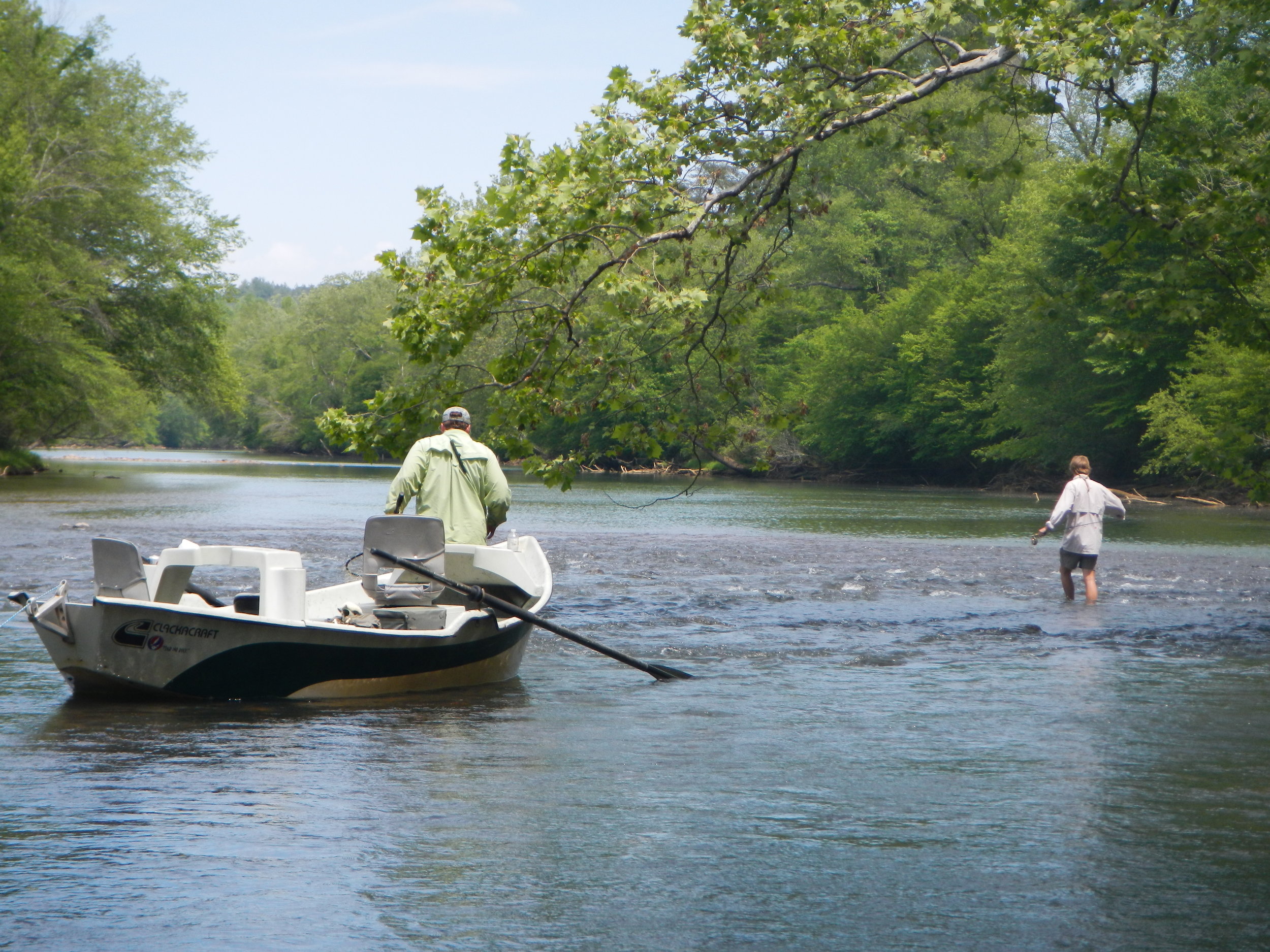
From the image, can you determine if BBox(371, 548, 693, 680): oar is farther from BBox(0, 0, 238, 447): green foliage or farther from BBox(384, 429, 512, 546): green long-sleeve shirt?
BBox(0, 0, 238, 447): green foliage

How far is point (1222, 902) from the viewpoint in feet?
17.5

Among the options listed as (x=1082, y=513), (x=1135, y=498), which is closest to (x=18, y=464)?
(x=1135, y=498)

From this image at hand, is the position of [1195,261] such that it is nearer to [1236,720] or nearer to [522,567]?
[1236,720]

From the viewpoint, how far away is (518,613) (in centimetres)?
1031

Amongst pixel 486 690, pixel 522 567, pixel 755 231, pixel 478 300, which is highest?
pixel 755 231

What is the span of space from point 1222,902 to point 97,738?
6.02 meters

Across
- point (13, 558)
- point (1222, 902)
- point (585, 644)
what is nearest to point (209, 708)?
point (585, 644)

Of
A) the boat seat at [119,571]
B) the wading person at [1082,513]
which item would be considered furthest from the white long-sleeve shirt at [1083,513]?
the boat seat at [119,571]

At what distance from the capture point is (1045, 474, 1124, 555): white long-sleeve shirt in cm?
1577

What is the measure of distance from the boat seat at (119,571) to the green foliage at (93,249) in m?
34.3

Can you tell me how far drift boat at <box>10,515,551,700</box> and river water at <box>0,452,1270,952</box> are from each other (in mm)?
215

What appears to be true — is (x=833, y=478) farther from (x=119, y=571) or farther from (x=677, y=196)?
(x=119, y=571)

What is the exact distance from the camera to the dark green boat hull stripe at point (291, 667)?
9266mm

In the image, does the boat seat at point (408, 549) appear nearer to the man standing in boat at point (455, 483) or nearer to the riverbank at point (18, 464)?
the man standing in boat at point (455, 483)
